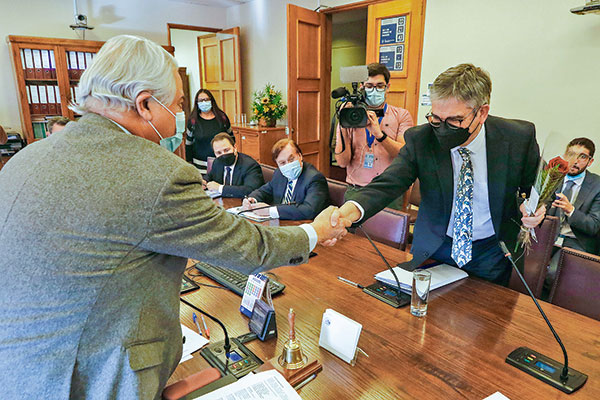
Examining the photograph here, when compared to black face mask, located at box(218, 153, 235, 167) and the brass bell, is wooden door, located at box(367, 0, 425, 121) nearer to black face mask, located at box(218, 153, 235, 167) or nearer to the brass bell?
black face mask, located at box(218, 153, 235, 167)

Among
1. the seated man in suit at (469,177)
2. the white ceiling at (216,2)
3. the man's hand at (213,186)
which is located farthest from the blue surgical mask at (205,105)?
the seated man in suit at (469,177)

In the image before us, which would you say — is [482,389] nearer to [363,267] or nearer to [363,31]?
[363,267]

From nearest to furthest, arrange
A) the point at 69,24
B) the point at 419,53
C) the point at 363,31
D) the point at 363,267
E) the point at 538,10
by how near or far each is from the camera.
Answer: the point at 363,267 < the point at 538,10 < the point at 419,53 < the point at 69,24 < the point at 363,31

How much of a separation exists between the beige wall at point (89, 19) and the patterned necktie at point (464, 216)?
5504 millimetres

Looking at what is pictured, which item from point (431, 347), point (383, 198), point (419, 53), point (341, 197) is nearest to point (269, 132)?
point (419, 53)

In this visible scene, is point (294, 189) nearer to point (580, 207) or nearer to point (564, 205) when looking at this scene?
point (564, 205)

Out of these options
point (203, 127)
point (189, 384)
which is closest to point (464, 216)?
point (189, 384)

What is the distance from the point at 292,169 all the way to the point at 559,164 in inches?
63.2

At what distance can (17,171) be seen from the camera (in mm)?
774

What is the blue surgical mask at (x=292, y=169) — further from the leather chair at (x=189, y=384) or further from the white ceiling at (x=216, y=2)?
the white ceiling at (x=216, y=2)

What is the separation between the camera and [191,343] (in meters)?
1.16

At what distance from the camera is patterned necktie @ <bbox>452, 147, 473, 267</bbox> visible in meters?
1.53

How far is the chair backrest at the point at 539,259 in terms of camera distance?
1.65 metres

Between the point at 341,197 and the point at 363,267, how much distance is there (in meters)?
1.02
